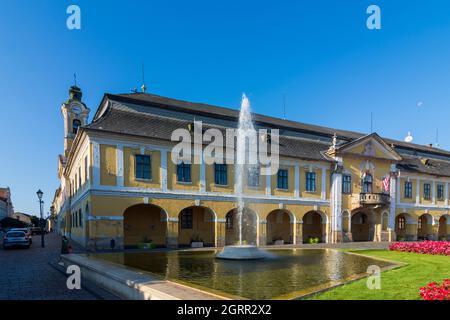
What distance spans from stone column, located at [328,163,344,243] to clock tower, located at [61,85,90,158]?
1309 inches

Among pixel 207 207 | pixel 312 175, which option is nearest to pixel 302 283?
pixel 207 207

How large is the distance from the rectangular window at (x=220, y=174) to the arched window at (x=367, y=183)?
1546cm

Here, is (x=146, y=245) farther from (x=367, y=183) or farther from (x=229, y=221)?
(x=367, y=183)

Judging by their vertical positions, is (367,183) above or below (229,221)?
above

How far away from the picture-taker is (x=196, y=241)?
2486cm

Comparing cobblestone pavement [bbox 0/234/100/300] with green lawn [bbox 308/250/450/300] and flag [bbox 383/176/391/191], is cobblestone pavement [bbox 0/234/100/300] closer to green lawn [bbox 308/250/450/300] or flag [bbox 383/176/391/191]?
green lawn [bbox 308/250/450/300]

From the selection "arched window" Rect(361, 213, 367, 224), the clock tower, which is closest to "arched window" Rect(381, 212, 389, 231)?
"arched window" Rect(361, 213, 367, 224)

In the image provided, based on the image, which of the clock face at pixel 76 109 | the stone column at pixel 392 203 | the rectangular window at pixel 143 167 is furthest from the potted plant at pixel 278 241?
the clock face at pixel 76 109

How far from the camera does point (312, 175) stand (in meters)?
29.4

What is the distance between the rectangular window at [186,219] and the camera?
2511 cm

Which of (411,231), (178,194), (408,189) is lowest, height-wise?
(411,231)

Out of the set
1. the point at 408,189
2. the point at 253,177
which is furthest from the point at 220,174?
the point at 408,189

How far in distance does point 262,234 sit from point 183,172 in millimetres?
8582
